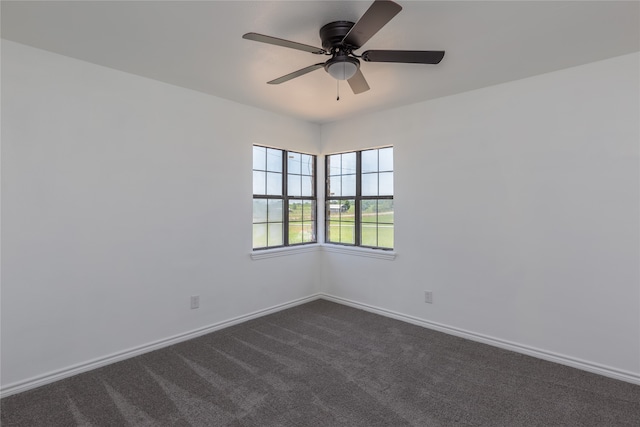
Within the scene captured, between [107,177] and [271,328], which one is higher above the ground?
[107,177]

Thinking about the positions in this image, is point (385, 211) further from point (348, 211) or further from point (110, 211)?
point (110, 211)

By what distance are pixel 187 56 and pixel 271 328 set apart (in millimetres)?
2635

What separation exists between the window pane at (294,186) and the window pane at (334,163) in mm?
486

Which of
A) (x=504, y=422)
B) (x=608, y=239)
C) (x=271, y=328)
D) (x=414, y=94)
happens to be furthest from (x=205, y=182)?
(x=608, y=239)

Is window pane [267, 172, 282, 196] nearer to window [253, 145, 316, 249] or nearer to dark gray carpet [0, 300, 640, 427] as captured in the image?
window [253, 145, 316, 249]

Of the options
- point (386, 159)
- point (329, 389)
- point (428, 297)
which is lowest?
point (329, 389)

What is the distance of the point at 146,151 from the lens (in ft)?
9.37

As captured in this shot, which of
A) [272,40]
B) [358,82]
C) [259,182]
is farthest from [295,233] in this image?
[272,40]

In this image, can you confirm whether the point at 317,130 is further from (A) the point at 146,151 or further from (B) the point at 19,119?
(B) the point at 19,119

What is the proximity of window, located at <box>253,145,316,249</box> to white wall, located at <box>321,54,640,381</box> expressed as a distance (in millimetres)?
1244

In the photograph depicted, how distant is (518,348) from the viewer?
2.86 meters

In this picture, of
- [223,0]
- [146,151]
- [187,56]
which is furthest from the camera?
[146,151]

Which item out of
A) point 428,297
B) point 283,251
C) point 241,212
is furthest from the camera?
point 283,251

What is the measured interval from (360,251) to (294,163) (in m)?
1.47
